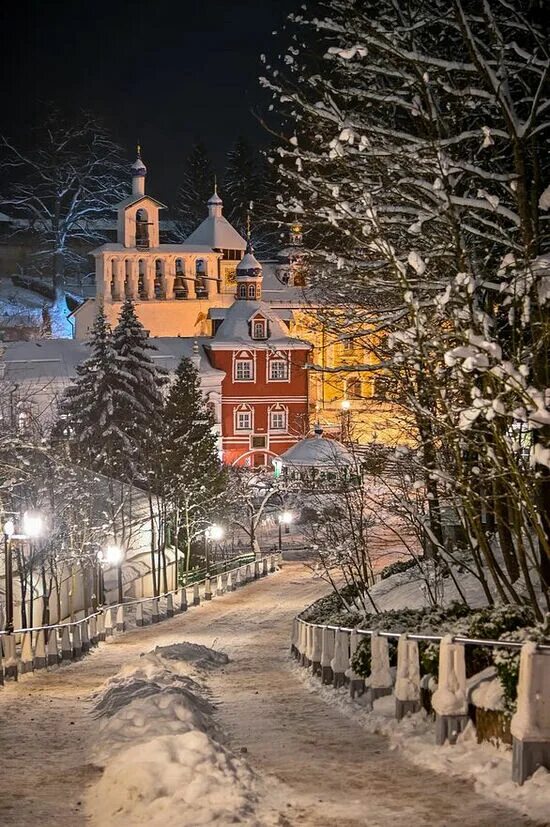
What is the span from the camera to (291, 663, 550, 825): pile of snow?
8580mm

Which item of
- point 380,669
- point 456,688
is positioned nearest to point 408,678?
point 456,688

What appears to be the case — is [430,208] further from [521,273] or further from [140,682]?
[140,682]

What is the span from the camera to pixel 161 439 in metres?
51.6

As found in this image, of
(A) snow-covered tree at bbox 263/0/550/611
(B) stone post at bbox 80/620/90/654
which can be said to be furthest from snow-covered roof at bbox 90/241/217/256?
(A) snow-covered tree at bbox 263/0/550/611

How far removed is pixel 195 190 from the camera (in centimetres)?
11050

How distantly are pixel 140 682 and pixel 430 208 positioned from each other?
6542 millimetres

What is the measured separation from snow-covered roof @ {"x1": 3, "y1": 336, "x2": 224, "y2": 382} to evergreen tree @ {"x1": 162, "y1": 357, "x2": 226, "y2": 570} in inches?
308

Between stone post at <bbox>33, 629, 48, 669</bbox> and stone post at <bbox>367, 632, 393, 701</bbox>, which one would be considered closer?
stone post at <bbox>367, 632, 393, 701</bbox>

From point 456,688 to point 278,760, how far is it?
64.8 inches

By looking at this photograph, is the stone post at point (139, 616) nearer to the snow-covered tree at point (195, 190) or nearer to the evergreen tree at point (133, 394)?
the evergreen tree at point (133, 394)

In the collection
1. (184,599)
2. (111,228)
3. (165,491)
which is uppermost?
(111,228)

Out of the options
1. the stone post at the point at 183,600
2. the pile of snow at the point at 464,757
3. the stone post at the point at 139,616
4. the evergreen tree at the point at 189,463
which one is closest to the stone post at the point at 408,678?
the pile of snow at the point at 464,757

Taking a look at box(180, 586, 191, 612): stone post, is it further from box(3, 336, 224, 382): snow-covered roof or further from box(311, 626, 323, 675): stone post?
box(3, 336, 224, 382): snow-covered roof

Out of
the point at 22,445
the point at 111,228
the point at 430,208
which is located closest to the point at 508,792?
the point at 430,208
